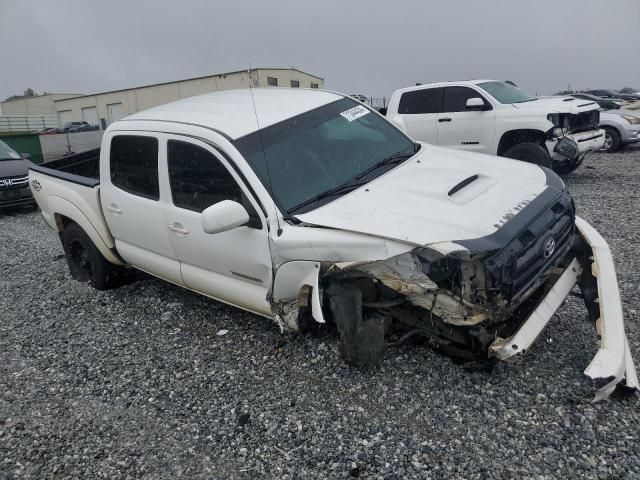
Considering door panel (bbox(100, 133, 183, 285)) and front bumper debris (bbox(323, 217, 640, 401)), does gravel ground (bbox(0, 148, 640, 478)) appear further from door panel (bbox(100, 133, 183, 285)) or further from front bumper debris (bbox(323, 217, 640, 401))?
door panel (bbox(100, 133, 183, 285))

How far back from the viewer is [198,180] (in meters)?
3.90

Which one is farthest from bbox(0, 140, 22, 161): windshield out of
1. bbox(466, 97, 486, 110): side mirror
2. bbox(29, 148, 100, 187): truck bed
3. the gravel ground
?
bbox(466, 97, 486, 110): side mirror

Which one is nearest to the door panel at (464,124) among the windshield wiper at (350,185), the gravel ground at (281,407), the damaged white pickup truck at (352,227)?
the gravel ground at (281,407)

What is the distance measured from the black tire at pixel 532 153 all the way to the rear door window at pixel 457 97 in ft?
3.92

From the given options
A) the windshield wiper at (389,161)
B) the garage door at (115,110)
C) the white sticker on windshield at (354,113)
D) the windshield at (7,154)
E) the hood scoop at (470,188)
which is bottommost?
the garage door at (115,110)

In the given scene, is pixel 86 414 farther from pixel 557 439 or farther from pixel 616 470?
pixel 616 470

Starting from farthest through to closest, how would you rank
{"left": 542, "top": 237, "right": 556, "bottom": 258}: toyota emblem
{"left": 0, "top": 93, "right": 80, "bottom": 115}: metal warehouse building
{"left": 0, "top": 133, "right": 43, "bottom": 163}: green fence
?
{"left": 0, "top": 93, "right": 80, "bottom": 115}: metal warehouse building
{"left": 0, "top": 133, "right": 43, "bottom": 163}: green fence
{"left": 542, "top": 237, "right": 556, "bottom": 258}: toyota emblem

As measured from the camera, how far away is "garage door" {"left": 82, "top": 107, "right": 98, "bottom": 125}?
50522mm

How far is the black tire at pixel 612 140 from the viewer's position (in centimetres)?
1173

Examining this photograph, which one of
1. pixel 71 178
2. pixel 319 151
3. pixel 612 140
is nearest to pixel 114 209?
pixel 71 178

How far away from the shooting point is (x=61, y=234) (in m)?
5.64

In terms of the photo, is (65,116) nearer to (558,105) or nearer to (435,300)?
(558,105)

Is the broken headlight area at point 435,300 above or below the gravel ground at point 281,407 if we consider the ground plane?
above

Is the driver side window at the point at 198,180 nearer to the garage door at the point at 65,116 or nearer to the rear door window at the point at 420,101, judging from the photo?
the rear door window at the point at 420,101
